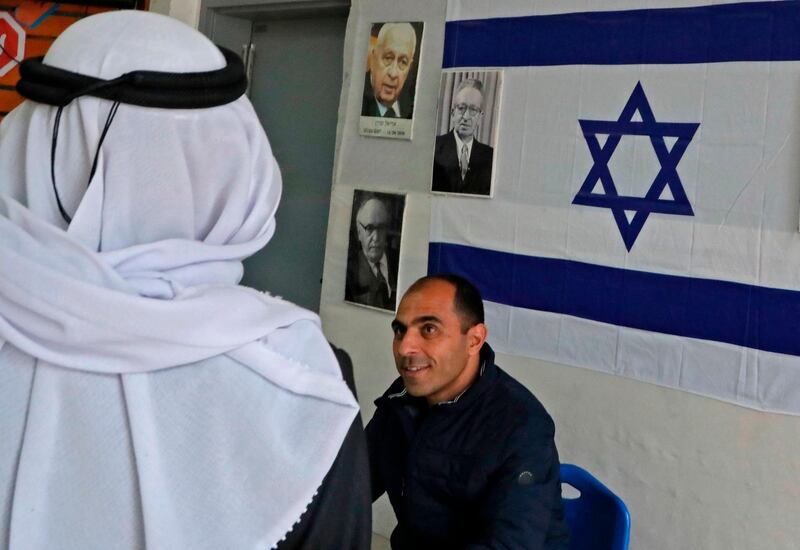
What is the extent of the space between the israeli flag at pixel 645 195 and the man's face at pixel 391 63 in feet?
0.88

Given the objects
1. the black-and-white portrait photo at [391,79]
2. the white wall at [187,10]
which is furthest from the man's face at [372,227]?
the white wall at [187,10]

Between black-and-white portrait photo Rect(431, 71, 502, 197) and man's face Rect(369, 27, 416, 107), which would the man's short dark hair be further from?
man's face Rect(369, 27, 416, 107)

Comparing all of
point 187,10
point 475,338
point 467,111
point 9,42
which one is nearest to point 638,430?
point 475,338

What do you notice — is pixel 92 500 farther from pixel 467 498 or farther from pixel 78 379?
pixel 467 498

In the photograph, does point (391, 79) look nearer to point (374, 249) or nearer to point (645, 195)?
point (374, 249)

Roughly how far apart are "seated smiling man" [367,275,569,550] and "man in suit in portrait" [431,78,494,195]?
0.97 meters

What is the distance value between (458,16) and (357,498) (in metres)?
2.60

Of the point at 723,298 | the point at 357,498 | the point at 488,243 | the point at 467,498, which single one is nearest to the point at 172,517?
the point at 357,498

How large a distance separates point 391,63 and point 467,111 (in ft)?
1.49

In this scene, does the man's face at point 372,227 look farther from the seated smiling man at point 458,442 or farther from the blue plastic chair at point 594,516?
the blue plastic chair at point 594,516

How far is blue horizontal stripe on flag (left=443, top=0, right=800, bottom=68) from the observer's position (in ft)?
7.80

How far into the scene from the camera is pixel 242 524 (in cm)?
75

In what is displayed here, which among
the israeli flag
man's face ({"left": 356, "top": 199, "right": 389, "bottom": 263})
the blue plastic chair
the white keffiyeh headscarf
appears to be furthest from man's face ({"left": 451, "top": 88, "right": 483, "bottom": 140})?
the white keffiyeh headscarf

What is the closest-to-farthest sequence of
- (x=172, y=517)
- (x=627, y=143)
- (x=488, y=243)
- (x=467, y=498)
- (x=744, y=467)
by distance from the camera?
(x=172, y=517) < (x=467, y=498) < (x=744, y=467) < (x=627, y=143) < (x=488, y=243)
